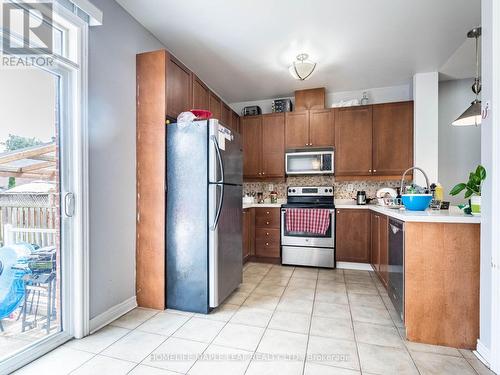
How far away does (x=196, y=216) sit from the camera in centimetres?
231

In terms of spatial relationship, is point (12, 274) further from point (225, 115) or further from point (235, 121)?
point (235, 121)

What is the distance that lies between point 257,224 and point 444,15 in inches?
128

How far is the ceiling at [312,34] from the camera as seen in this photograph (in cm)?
224

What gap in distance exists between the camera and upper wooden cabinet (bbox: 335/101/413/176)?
12.3ft

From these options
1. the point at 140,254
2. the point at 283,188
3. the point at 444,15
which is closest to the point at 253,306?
the point at 140,254

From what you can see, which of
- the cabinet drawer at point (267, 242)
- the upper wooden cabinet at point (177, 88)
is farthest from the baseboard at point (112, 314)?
the cabinet drawer at point (267, 242)

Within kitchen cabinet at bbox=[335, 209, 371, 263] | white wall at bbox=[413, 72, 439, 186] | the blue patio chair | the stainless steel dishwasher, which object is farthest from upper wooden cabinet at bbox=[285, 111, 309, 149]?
the blue patio chair

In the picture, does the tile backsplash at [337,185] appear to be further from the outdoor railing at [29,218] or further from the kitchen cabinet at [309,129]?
the outdoor railing at [29,218]

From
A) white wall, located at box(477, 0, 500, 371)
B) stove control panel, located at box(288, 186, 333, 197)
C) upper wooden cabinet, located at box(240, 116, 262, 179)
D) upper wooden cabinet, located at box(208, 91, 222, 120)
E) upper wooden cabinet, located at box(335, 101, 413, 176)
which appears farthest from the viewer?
upper wooden cabinet, located at box(240, 116, 262, 179)

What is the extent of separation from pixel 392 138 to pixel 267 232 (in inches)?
92.4

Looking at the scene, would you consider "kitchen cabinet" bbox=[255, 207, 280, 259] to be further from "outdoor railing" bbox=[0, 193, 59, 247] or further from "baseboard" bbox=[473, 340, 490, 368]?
"outdoor railing" bbox=[0, 193, 59, 247]

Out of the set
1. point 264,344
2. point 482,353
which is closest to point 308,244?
point 264,344

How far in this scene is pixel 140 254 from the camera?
242 centimetres

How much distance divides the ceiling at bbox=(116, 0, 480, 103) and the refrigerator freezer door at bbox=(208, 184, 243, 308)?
1.58 m
